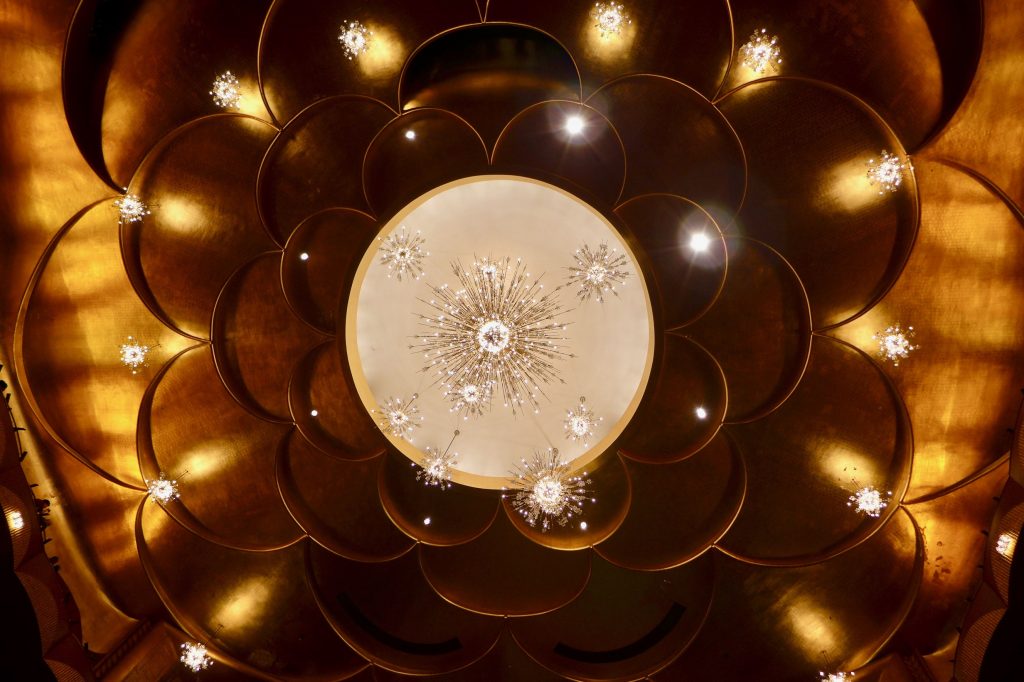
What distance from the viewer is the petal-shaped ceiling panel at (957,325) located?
17.2 ft

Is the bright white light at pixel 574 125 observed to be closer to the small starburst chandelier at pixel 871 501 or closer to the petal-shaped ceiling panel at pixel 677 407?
the petal-shaped ceiling panel at pixel 677 407

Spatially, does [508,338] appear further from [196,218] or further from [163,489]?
[163,489]

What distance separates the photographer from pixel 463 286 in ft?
25.1

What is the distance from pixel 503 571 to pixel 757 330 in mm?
4081

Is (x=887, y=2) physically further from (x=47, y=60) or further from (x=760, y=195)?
(x=47, y=60)

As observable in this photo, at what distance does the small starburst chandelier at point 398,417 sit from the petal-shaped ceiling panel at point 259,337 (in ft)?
3.61

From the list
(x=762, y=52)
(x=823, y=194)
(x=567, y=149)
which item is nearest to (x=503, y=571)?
(x=567, y=149)

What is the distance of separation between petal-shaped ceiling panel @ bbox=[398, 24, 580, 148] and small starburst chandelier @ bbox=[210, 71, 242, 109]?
1682 millimetres

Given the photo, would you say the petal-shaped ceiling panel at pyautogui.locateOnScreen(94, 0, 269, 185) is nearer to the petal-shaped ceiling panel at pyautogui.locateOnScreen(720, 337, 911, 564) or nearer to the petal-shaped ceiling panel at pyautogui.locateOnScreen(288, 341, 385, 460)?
the petal-shaped ceiling panel at pyautogui.locateOnScreen(288, 341, 385, 460)

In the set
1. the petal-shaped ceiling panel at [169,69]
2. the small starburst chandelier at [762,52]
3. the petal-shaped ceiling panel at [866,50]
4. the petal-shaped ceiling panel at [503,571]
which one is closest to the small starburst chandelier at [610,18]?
the petal-shaped ceiling panel at [866,50]

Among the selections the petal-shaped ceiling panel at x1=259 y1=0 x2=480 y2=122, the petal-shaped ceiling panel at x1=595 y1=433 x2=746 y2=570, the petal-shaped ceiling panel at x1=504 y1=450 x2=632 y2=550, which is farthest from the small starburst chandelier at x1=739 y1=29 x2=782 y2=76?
the petal-shaped ceiling panel at x1=504 y1=450 x2=632 y2=550

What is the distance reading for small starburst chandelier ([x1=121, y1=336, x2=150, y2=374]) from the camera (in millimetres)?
6031

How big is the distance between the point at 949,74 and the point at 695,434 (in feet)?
13.7

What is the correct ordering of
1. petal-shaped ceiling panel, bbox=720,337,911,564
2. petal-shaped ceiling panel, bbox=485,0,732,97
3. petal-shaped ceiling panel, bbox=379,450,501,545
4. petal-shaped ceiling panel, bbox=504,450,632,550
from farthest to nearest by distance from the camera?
petal-shaped ceiling panel, bbox=379,450,501,545
petal-shaped ceiling panel, bbox=504,450,632,550
petal-shaped ceiling panel, bbox=720,337,911,564
petal-shaped ceiling panel, bbox=485,0,732,97
